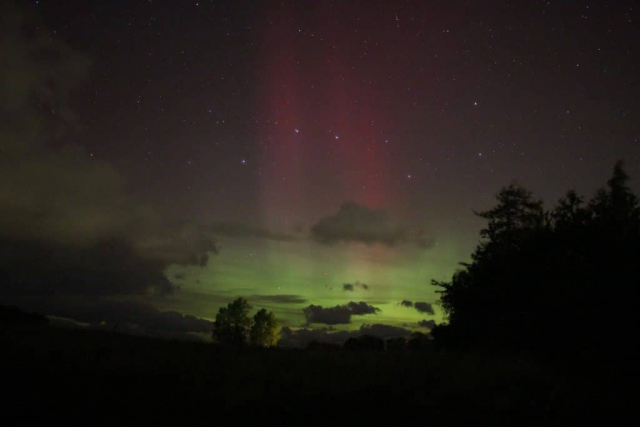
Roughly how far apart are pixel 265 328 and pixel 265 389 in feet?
180

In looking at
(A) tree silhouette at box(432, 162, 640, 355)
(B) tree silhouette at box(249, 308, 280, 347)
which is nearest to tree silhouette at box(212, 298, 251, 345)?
(B) tree silhouette at box(249, 308, 280, 347)

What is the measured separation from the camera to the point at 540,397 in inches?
400

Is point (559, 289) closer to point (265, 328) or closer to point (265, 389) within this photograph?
point (265, 389)

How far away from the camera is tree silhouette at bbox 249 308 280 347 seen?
60812 mm

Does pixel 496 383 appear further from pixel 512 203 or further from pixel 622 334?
pixel 512 203

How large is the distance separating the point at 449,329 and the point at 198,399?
72.0 feet

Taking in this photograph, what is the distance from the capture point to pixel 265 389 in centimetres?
872

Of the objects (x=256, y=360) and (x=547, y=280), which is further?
(x=547, y=280)

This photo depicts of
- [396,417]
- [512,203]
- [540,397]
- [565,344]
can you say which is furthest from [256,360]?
[512,203]

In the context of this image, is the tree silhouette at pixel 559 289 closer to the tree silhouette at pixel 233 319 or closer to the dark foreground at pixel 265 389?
the dark foreground at pixel 265 389

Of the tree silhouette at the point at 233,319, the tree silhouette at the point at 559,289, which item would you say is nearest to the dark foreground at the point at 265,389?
the tree silhouette at the point at 559,289

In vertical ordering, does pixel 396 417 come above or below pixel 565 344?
below

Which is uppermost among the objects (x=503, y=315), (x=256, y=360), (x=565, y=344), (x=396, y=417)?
(x=503, y=315)

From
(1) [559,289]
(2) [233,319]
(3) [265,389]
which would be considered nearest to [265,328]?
(2) [233,319]
